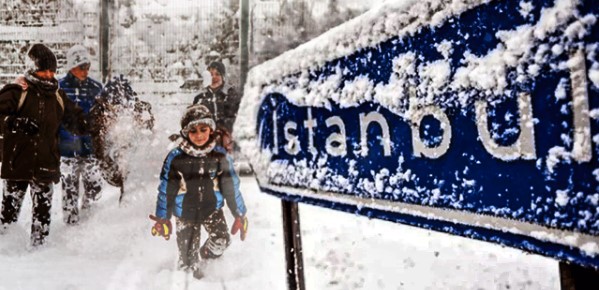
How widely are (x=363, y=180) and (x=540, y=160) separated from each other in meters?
0.18

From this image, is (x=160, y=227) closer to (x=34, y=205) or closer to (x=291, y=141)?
(x=34, y=205)

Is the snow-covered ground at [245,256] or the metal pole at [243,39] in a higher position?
the metal pole at [243,39]

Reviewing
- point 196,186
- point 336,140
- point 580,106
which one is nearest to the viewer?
point 580,106

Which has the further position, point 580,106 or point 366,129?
point 366,129

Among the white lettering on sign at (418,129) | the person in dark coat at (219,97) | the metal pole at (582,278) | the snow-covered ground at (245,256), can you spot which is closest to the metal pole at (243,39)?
the person in dark coat at (219,97)

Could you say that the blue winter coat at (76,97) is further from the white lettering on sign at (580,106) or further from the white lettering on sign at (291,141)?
the white lettering on sign at (580,106)

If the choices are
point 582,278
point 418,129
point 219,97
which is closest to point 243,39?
point 219,97

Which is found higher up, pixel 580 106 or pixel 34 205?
pixel 580 106

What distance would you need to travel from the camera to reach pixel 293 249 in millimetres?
668

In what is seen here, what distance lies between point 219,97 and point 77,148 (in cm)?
31

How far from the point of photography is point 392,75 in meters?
0.36

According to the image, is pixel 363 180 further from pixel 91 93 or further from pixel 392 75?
pixel 91 93

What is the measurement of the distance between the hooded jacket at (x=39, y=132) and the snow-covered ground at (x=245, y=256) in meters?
0.07

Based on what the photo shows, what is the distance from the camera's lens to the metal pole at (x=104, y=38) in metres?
0.90
